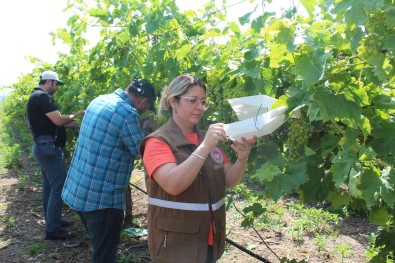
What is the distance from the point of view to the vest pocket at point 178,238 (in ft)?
7.58

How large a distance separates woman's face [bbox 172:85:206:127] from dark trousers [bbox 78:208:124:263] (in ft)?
3.95

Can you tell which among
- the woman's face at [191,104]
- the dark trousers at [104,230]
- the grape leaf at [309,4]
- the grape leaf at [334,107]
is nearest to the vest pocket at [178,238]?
the woman's face at [191,104]

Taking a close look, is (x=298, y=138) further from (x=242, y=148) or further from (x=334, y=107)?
(x=334, y=107)

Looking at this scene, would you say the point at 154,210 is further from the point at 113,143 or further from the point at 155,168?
the point at 113,143

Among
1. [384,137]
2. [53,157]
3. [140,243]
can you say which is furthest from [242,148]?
[53,157]

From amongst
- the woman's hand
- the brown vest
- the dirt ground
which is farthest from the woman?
the dirt ground

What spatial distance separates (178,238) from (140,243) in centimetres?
278

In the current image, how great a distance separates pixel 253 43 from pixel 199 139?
0.68 m

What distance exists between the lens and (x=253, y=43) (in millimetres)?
2002

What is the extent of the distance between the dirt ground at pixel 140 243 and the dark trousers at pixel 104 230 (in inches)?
49.0

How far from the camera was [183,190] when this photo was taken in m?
2.18

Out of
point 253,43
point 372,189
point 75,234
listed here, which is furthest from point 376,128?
point 75,234

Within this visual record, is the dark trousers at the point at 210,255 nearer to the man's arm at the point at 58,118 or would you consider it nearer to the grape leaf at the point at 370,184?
the grape leaf at the point at 370,184

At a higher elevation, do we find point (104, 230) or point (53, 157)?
point (53, 157)
